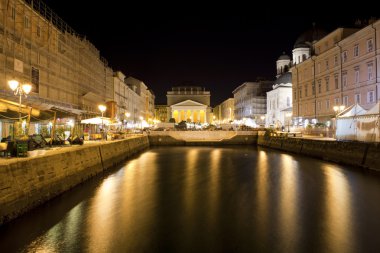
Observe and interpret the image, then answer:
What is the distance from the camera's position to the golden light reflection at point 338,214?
10.3m

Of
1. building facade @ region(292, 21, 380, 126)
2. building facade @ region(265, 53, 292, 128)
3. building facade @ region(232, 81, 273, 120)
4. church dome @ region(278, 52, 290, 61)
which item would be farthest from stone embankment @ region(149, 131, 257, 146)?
building facade @ region(232, 81, 273, 120)

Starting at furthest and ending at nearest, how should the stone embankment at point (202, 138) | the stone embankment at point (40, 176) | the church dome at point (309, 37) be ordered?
1. the church dome at point (309, 37)
2. the stone embankment at point (202, 138)
3. the stone embankment at point (40, 176)

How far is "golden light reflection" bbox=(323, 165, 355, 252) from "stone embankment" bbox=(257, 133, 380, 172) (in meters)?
2.40

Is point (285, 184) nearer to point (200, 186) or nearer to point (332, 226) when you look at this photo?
point (200, 186)

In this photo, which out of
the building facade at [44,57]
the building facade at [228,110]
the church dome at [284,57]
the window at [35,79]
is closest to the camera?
the building facade at [44,57]

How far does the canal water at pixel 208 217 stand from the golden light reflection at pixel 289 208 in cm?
3

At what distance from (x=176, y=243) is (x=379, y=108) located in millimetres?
20102

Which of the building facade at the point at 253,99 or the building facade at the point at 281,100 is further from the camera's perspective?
the building facade at the point at 253,99

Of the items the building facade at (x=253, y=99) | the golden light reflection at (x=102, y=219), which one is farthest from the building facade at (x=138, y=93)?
the golden light reflection at (x=102, y=219)

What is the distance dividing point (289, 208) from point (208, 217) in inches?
150

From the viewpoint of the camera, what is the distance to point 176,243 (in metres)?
10.3

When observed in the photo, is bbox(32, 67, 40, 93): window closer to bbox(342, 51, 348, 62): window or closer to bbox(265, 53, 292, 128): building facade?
bbox(342, 51, 348, 62): window

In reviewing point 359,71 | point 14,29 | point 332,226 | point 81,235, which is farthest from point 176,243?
point 359,71

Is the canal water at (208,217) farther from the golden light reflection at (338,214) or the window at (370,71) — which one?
the window at (370,71)
